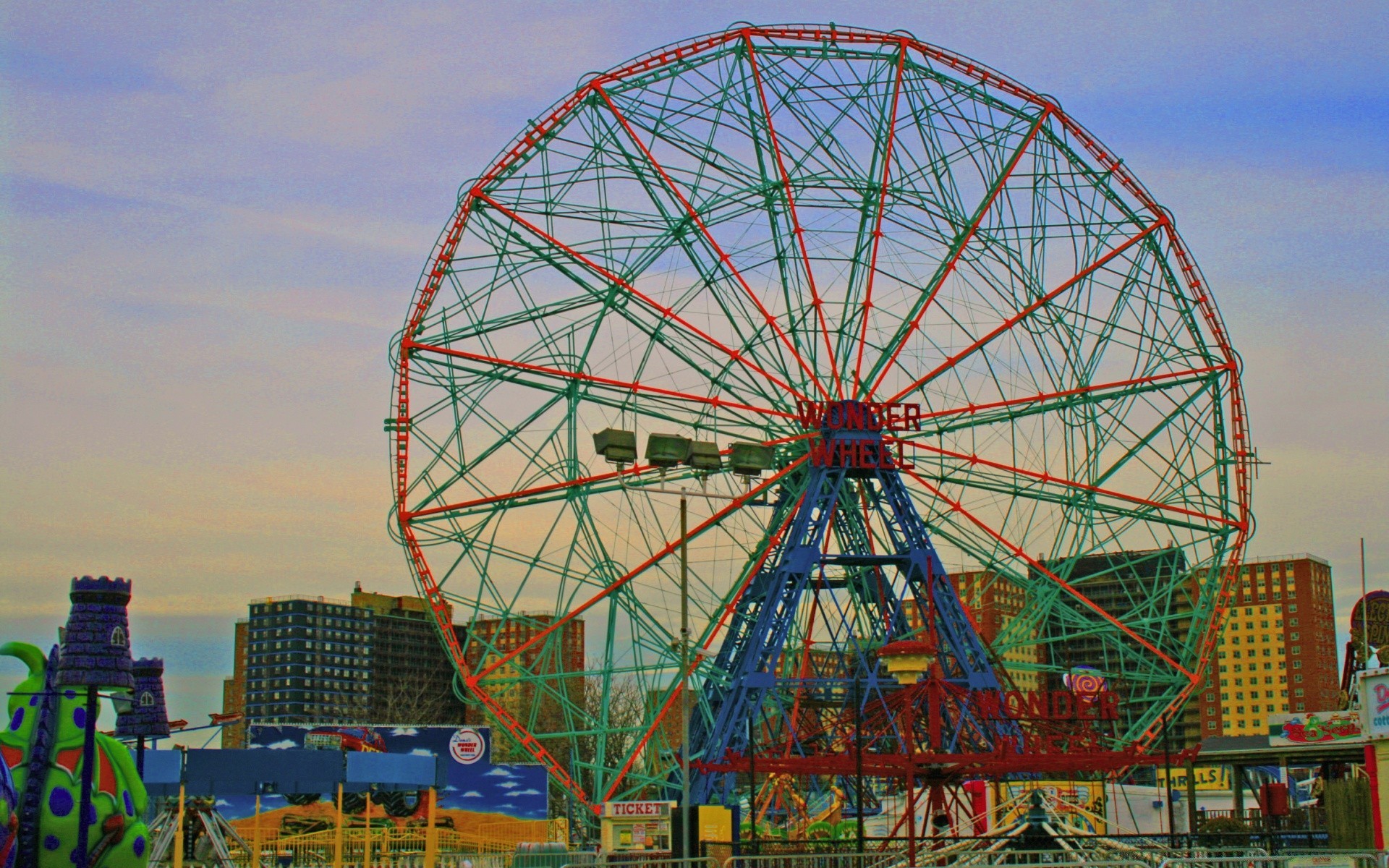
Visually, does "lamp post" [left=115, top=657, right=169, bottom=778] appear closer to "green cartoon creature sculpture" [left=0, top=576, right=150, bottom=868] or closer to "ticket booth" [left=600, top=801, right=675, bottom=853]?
"green cartoon creature sculpture" [left=0, top=576, right=150, bottom=868]

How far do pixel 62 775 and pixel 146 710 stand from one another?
1046 cm

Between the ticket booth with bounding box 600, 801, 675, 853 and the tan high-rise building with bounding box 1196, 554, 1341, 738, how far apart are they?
161408 millimetres

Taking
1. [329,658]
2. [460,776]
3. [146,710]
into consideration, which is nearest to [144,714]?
[146,710]

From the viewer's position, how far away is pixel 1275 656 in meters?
194

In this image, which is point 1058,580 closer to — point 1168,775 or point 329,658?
point 1168,775

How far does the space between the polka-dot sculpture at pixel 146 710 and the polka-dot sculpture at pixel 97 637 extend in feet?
23.8

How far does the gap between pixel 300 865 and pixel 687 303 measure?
2034 cm

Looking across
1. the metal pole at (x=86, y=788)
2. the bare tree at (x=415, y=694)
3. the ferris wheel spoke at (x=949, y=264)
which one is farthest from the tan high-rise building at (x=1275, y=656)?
the metal pole at (x=86, y=788)

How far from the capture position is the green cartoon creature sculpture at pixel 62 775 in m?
30.8

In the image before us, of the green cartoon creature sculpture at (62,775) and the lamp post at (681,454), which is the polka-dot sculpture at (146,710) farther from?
the lamp post at (681,454)

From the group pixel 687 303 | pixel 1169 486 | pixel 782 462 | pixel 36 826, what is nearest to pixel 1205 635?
pixel 1169 486

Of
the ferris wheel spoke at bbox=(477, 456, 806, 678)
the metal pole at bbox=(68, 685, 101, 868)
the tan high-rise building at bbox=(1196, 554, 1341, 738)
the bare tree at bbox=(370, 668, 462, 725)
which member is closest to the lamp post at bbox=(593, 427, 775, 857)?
the ferris wheel spoke at bbox=(477, 456, 806, 678)

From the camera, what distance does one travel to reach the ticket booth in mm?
39562

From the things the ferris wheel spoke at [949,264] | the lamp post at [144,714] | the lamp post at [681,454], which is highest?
the ferris wheel spoke at [949,264]
